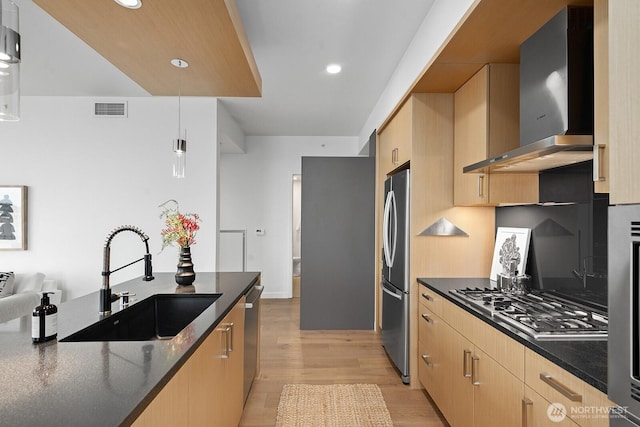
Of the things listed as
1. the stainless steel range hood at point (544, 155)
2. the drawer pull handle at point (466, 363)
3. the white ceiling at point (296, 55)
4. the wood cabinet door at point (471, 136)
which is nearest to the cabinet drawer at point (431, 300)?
the drawer pull handle at point (466, 363)

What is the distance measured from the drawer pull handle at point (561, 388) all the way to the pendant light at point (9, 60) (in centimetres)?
202

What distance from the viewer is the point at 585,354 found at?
A: 4.41 ft

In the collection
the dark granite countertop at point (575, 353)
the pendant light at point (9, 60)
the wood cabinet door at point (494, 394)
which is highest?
the pendant light at point (9, 60)

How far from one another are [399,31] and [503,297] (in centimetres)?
207

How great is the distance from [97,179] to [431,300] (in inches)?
155

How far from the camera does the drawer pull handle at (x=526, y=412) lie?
148cm

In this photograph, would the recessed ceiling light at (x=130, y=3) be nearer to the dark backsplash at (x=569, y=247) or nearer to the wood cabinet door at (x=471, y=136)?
the wood cabinet door at (x=471, y=136)

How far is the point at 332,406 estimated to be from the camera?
9.20ft

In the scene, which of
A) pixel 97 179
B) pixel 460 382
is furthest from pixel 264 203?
pixel 460 382

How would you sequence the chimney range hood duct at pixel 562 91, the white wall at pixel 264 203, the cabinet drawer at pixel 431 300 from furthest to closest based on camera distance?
1. the white wall at pixel 264 203
2. the cabinet drawer at pixel 431 300
3. the chimney range hood duct at pixel 562 91

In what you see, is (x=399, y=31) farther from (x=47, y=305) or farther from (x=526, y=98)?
(x=47, y=305)

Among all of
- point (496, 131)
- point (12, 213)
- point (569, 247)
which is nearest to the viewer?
point (569, 247)

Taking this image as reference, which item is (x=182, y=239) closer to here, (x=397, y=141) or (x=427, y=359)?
(x=427, y=359)

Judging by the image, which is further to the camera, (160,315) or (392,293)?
(392,293)
